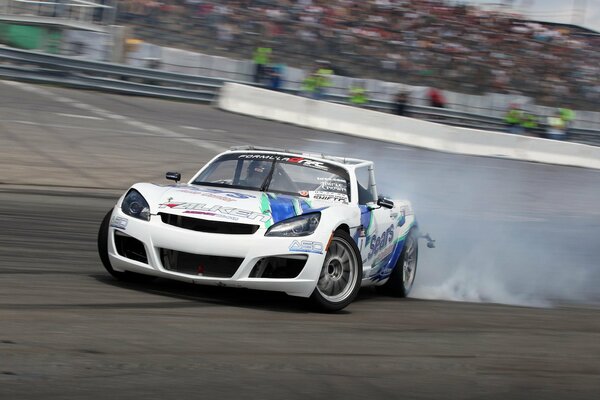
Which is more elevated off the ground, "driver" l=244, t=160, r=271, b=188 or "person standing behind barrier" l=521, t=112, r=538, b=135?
"driver" l=244, t=160, r=271, b=188

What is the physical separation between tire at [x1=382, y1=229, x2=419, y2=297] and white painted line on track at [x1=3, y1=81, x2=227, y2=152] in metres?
11.4

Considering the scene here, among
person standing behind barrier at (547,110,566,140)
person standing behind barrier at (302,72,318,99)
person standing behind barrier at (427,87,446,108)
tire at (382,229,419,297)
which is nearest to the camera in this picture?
tire at (382,229,419,297)

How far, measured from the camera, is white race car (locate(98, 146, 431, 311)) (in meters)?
6.24

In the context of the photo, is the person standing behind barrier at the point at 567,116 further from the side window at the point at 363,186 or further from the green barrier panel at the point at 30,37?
the side window at the point at 363,186

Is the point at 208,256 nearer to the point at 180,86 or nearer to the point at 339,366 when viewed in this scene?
the point at 339,366

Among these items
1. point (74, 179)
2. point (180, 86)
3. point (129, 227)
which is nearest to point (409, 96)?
point (180, 86)

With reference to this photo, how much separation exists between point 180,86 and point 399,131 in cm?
640

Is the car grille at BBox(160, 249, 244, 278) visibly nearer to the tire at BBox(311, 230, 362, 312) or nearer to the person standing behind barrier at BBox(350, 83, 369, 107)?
the tire at BBox(311, 230, 362, 312)

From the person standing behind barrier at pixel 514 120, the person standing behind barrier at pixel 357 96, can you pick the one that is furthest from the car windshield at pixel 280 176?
the person standing behind barrier at pixel 514 120

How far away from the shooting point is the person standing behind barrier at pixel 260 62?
27781mm

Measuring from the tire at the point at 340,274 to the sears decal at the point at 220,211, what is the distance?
58 cm

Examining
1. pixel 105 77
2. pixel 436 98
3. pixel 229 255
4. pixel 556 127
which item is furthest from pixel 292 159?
pixel 556 127

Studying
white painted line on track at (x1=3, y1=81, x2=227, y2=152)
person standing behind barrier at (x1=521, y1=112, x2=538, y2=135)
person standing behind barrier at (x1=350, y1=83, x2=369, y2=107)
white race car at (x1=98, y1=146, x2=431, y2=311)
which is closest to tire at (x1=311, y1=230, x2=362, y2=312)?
white race car at (x1=98, y1=146, x2=431, y2=311)

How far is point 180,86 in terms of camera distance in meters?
26.5
